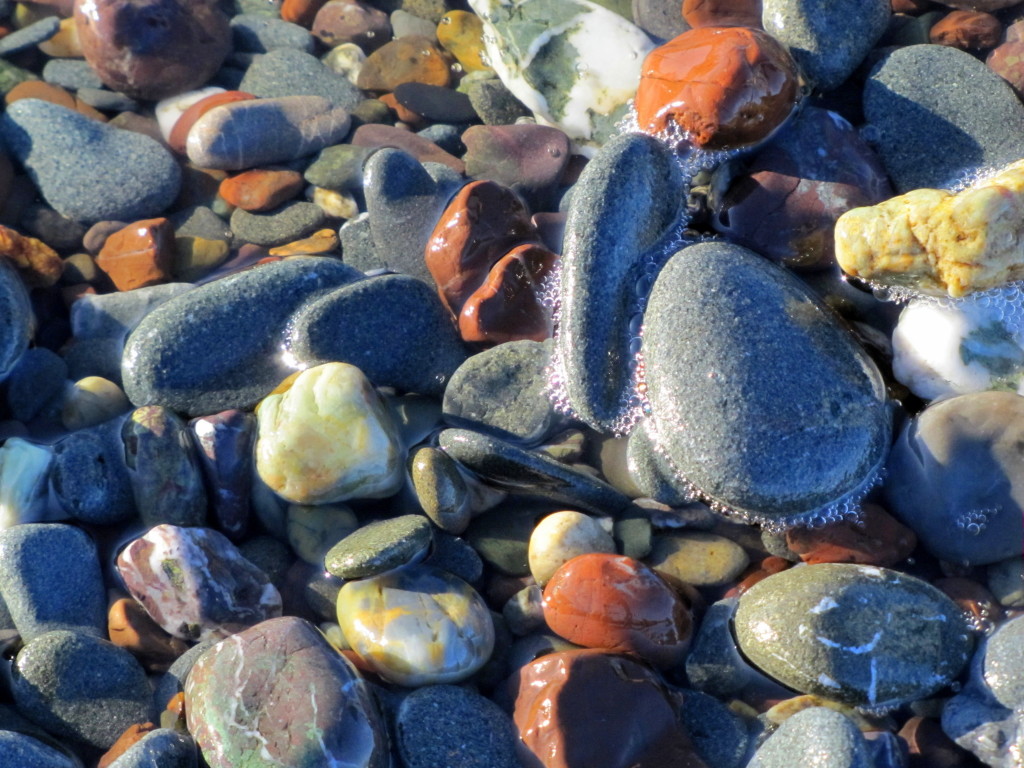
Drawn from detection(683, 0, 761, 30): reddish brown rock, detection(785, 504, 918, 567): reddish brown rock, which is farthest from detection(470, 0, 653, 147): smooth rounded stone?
detection(785, 504, 918, 567): reddish brown rock

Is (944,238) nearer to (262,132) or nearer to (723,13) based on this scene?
(723,13)

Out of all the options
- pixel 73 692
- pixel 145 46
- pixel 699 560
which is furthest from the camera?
pixel 145 46

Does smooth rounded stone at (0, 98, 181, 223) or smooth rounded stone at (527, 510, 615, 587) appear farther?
smooth rounded stone at (0, 98, 181, 223)

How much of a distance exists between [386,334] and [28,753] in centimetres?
178

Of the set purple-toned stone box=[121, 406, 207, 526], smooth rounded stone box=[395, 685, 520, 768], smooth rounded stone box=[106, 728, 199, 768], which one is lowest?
smooth rounded stone box=[395, 685, 520, 768]

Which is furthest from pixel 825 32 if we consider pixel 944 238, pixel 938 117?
pixel 944 238

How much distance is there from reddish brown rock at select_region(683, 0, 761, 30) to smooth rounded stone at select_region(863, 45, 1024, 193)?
0.59 m

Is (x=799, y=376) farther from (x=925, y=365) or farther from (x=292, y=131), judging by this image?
(x=292, y=131)

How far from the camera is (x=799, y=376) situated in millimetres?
2865

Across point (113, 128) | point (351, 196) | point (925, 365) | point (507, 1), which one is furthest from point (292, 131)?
point (925, 365)

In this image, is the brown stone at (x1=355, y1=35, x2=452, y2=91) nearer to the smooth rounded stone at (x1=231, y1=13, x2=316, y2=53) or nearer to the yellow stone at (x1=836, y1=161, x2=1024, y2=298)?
the smooth rounded stone at (x1=231, y1=13, x2=316, y2=53)

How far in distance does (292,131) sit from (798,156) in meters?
2.32

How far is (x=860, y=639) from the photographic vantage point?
8.70ft

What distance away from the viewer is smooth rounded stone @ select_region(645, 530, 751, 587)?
296 centimetres
